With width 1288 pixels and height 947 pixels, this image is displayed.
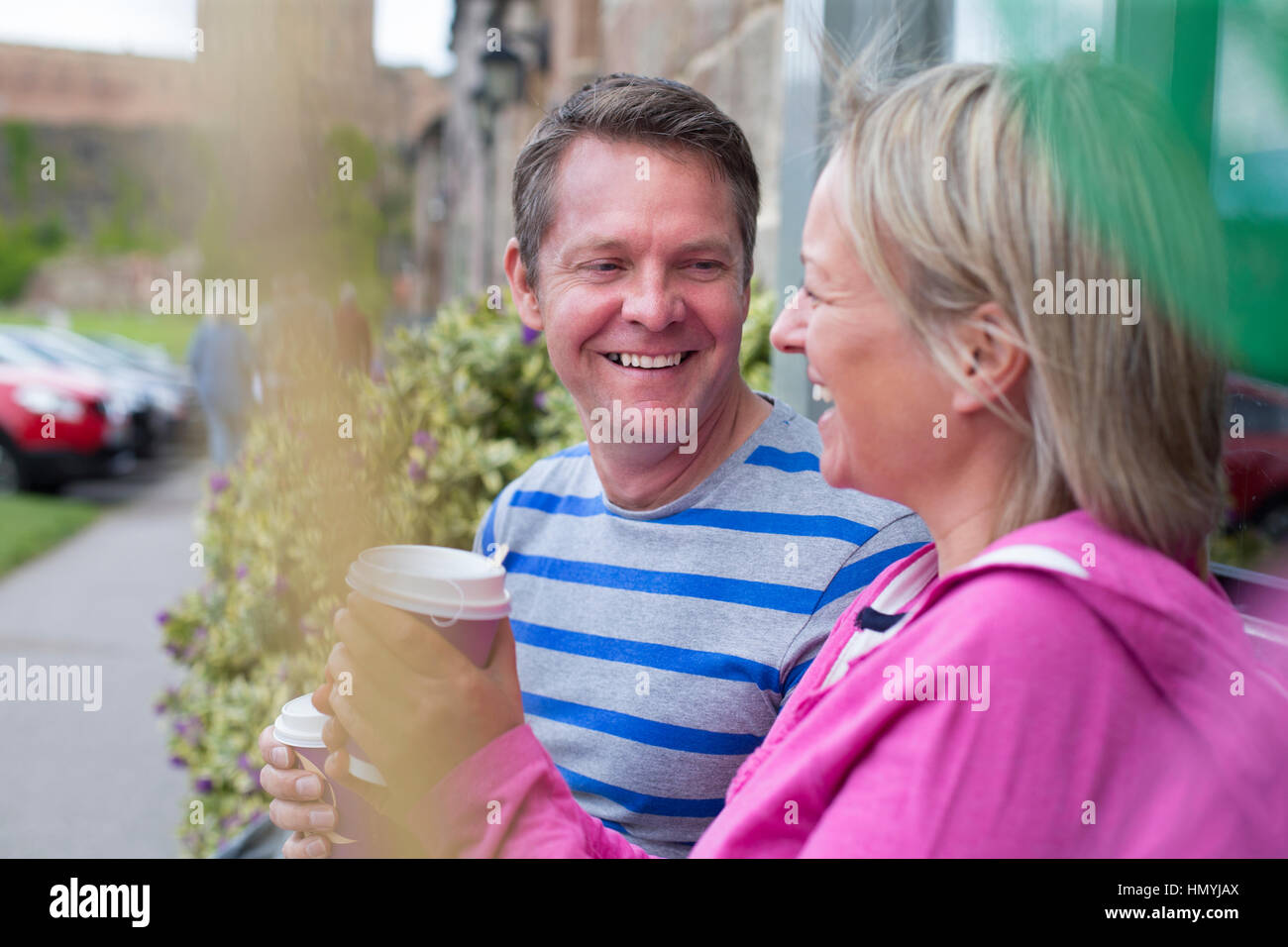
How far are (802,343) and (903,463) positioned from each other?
19 cm

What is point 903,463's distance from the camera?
100 centimetres

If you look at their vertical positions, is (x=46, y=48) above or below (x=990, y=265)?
above

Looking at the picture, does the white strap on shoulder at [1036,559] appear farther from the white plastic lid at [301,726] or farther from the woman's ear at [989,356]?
the white plastic lid at [301,726]

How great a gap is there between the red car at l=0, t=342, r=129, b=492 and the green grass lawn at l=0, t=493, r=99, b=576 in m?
0.22

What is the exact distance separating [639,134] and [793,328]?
60 centimetres

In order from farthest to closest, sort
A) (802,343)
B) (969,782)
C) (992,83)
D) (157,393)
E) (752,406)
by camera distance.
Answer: (157,393)
(752,406)
(802,343)
(992,83)
(969,782)

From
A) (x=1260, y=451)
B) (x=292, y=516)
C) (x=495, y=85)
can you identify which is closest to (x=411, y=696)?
(x=1260, y=451)

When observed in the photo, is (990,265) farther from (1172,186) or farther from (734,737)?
(734,737)

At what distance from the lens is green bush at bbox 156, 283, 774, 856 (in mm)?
2973

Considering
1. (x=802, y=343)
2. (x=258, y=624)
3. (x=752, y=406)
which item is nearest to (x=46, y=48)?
(x=802, y=343)

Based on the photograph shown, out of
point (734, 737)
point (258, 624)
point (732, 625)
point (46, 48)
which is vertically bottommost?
point (258, 624)

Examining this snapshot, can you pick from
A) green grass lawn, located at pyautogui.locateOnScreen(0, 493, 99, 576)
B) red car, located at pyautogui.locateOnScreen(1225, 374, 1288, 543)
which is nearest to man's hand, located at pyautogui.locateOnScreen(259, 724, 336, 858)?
red car, located at pyautogui.locateOnScreen(1225, 374, 1288, 543)

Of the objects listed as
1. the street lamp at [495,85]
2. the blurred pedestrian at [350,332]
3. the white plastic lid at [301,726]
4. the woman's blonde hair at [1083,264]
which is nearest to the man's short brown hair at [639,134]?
the woman's blonde hair at [1083,264]

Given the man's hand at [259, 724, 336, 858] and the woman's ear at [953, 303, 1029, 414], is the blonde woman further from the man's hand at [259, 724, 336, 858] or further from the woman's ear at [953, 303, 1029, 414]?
the man's hand at [259, 724, 336, 858]
